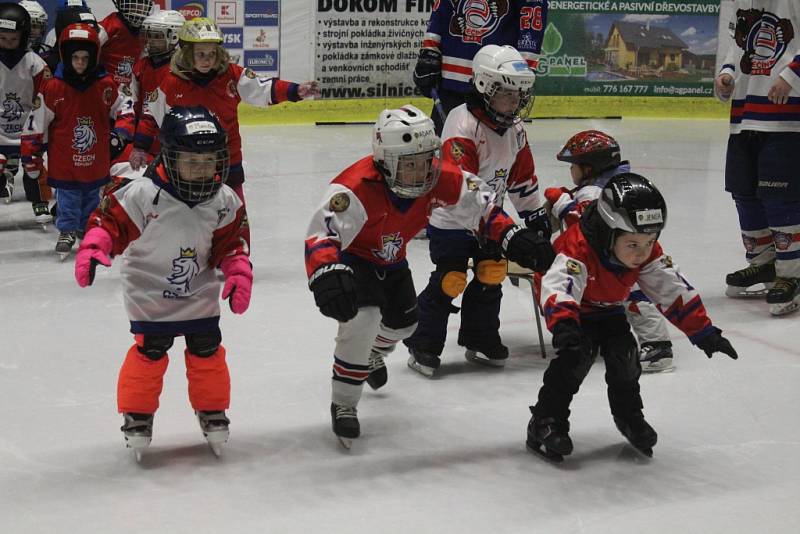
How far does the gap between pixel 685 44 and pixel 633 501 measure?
33.6ft

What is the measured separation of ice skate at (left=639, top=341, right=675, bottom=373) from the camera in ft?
16.1

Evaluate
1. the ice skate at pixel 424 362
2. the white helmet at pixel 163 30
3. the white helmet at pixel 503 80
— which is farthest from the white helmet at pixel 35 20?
the ice skate at pixel 424 362

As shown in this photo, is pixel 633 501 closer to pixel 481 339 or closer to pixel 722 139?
pixel 481 339

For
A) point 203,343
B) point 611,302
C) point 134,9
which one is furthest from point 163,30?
point 611,302

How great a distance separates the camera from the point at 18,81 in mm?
7543

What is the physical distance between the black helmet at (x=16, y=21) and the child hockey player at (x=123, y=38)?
53 cm

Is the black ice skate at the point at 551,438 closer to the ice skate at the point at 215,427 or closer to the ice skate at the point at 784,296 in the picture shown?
the ice skate at the point at 215,427

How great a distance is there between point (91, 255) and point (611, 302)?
1758mm

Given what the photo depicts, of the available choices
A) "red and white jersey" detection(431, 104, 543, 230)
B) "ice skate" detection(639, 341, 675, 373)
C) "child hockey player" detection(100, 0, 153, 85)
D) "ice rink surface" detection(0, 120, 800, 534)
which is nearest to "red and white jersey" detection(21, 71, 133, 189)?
"child hockey player" detection(100, 0, 153, 85)

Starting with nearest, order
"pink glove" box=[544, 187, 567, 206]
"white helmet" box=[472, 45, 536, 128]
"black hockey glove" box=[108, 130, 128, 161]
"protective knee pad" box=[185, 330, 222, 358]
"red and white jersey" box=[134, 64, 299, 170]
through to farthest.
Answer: "protective knee pad" box=[185, 330, 222, 358]
"white helmet" box=[472, 45, 536, 128]
"pink glove" box=[544, 187, 567, 206]
"red and white jersey" box=[134, 64, 299, 170]
"black hockey glove" box=[108, 130, 128, 161]

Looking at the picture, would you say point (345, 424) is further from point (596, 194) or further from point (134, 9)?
point (134, 9)

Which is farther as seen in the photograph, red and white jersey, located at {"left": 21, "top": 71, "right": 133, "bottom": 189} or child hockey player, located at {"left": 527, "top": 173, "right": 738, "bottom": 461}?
red and white jersey, located at {"left": 21, "top": 71, "right": 133, "bottom": 189}

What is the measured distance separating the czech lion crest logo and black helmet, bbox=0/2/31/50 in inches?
38.2

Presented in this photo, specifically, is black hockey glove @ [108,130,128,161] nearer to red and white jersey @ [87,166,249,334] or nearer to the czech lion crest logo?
the czech lion crest logo
